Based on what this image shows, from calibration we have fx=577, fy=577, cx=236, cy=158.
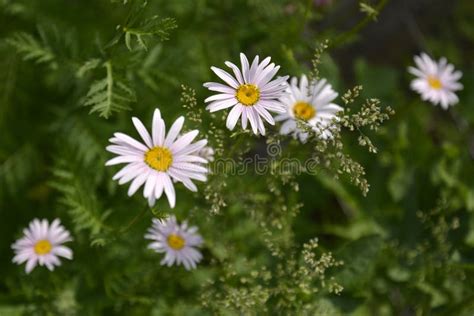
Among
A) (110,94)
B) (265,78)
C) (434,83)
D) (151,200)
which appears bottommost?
(151,200)

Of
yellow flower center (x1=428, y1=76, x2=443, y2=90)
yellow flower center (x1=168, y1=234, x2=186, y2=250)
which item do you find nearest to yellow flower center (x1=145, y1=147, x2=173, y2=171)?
yellow flower center (x1=168, y1=234, x2=186, y2=250)

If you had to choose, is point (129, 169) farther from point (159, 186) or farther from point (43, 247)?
point (43, 247)

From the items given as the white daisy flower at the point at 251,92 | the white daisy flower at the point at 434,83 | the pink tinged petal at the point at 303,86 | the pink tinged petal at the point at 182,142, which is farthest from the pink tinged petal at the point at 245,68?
the white daisy flower at the point at 434,83

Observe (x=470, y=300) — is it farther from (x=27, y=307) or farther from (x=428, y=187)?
(x=27, y=307)

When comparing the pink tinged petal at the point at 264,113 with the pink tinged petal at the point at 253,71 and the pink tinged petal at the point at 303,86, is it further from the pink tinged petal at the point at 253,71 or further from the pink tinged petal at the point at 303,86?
the pink tinged petal at the point at 303,86

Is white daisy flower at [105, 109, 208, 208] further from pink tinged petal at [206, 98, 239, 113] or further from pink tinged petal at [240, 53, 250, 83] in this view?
pink tinged petal at [240, 53, 250, 83]

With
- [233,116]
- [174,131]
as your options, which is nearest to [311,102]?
[233,116]
